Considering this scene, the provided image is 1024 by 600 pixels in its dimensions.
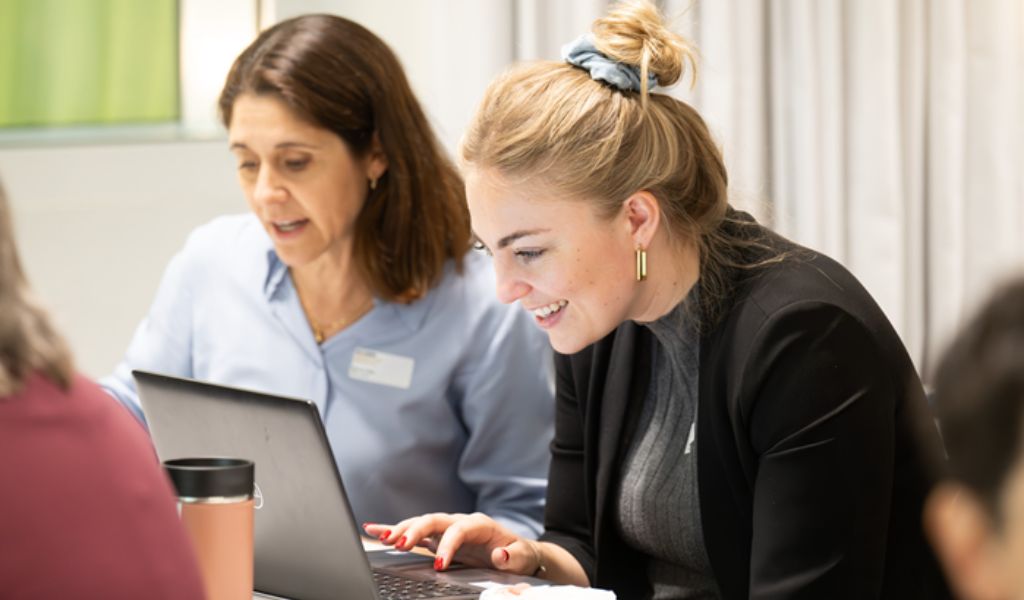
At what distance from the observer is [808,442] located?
1.74 meters

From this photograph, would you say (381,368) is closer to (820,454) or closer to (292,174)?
(292,174)

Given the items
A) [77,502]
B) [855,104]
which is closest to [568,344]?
[77,502]

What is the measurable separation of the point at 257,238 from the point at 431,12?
0.85m

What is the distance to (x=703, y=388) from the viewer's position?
73.7 inches

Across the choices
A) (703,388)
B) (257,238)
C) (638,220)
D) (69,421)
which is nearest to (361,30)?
(257,238)

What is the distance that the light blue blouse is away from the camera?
8.00ft

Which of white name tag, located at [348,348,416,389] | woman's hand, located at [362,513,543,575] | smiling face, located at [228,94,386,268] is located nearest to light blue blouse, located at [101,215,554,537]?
white name tag, located at [348,348,416,389]

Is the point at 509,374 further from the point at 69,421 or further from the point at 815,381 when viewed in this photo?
the point at 69,421

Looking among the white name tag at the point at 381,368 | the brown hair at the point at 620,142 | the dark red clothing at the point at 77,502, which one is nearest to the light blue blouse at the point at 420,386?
the white name tag at the point at 381,368

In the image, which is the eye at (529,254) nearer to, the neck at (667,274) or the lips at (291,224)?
the neck at (667,274)

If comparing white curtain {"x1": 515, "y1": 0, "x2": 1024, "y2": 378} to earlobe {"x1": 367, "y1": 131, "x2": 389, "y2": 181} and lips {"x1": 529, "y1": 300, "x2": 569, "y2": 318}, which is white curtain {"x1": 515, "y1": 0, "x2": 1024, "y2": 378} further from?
lips {"x1": 529, "y1": 300, "x2": 569, "y2": 318}

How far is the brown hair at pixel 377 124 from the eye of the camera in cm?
245

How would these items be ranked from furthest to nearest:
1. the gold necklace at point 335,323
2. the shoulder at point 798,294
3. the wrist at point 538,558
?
the gold necklace at point 335,323, the wrist at point 538,558, the shoulder at point 798,294

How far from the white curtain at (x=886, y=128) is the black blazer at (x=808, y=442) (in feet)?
4.81
